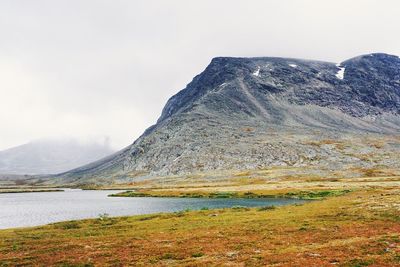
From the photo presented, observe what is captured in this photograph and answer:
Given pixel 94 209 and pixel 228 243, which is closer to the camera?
pixel 228 243

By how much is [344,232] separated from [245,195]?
93.9 meters

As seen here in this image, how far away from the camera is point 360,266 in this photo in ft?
85.6

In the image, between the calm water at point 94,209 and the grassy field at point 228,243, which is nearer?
the grassy field at point 228,243

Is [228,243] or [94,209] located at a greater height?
[228,243]

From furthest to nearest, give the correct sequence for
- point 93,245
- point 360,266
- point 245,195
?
point 245,195 < point 93,245 < point 360,266

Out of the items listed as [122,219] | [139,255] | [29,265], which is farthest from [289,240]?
[122,219]

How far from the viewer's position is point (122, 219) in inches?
2731

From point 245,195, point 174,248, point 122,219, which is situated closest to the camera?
point 174,248

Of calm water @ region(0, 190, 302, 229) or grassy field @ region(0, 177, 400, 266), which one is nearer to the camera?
grassy field @ region(0, 177, 400, 266)

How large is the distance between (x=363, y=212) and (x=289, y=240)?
2540 cm

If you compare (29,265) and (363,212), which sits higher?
(29,265)

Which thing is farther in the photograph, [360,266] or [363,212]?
[363,212]

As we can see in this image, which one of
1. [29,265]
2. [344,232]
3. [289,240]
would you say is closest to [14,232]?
[29,265]

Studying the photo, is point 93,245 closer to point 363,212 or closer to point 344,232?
point 344,232
